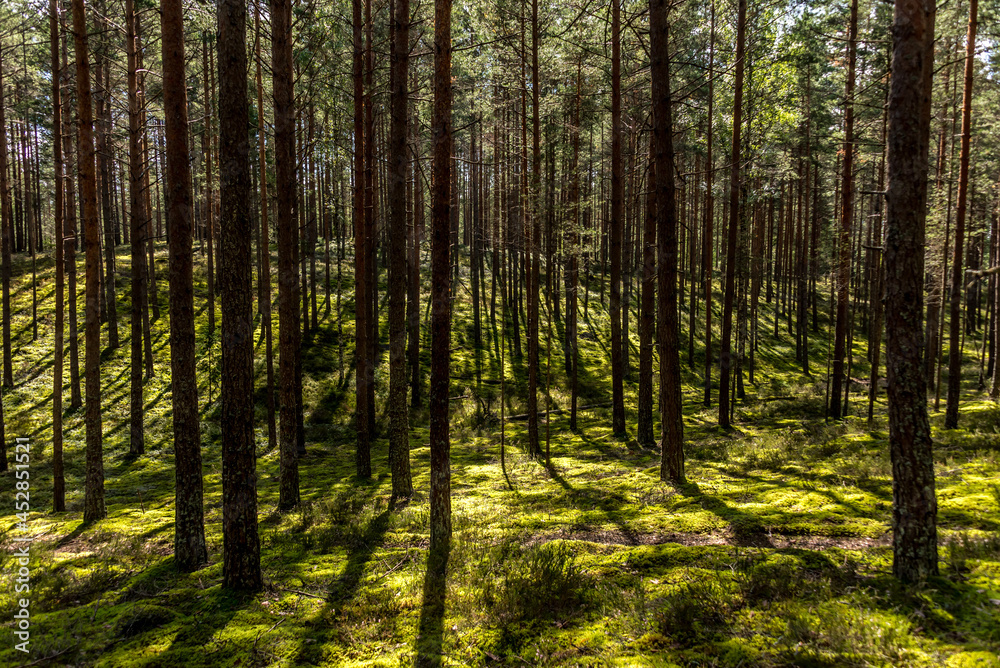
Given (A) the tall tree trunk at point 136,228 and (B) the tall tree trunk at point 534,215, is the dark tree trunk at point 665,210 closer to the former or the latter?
(B) the tall tree trunk at point 534,215

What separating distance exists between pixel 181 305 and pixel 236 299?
2.07m

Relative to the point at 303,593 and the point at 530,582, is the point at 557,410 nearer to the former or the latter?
the point at 530,582

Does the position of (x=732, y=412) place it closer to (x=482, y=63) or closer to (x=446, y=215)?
(x=446, y=215)

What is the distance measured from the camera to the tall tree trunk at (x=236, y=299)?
225 inches

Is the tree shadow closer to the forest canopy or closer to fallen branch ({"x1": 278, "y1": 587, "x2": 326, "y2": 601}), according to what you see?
the forest canopy

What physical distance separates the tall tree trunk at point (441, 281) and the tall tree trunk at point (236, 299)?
245cm

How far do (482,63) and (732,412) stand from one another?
67.4 ft

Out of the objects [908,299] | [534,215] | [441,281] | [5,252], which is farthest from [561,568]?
[5,252]

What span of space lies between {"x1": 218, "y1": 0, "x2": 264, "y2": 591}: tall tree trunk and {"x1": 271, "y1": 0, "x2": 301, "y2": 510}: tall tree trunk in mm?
3852

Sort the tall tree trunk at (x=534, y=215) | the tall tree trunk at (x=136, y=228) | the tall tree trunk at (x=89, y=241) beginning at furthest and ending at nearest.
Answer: the tall tree trunk at (x=534, y=215) < the tall tree trunk at (x=136, y=228) < the tall tree trunk at (x=89, y=241)

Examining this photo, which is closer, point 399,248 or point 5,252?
point 399,248

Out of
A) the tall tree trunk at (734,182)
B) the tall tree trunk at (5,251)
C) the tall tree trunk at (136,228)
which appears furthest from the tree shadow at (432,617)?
the tall tree trunk at (5,251)

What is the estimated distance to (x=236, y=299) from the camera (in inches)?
229

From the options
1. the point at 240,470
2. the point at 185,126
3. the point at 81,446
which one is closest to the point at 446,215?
the point at 185,126
